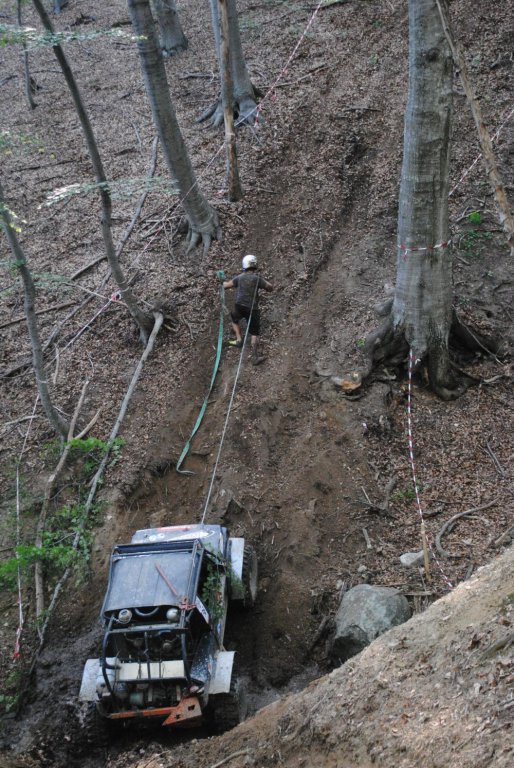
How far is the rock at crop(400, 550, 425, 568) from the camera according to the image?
7.69 metres

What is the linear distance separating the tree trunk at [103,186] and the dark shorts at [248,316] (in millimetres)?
1908

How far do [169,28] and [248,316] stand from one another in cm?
1536

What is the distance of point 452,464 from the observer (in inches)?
359

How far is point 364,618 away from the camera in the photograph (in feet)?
22.7

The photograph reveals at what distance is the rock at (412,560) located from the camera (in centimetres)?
769

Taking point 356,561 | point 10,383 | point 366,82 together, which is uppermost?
point 366,82

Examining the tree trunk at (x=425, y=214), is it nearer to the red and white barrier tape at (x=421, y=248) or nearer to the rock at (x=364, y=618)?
the red and white barrier tape at (x=421, y=248)

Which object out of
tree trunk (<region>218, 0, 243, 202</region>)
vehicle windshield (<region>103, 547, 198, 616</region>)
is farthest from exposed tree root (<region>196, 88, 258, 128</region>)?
vehicle windshield (<region>103, 547, 198, 616</region>)

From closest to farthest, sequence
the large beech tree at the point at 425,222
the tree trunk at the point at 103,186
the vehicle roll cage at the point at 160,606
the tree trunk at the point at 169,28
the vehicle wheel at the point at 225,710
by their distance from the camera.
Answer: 1. the vehicle roll cage at the point at 160,606
2. the vehicle wheel at the point at 225,710
3. the large beech tree at the point at 425,222
4. the tree trunk at the point at 103,186
5. the tree trunk at the point at 169,28

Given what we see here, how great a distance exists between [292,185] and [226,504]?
861 centimetres

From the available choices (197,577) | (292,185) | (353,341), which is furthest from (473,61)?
(197,577)

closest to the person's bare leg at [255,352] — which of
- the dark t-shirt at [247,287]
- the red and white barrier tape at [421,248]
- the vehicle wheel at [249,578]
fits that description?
the dark t-shirt at [247,287]

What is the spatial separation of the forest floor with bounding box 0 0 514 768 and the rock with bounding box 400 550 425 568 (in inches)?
6.0

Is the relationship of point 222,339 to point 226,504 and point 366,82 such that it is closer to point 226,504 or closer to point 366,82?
point 226,504
